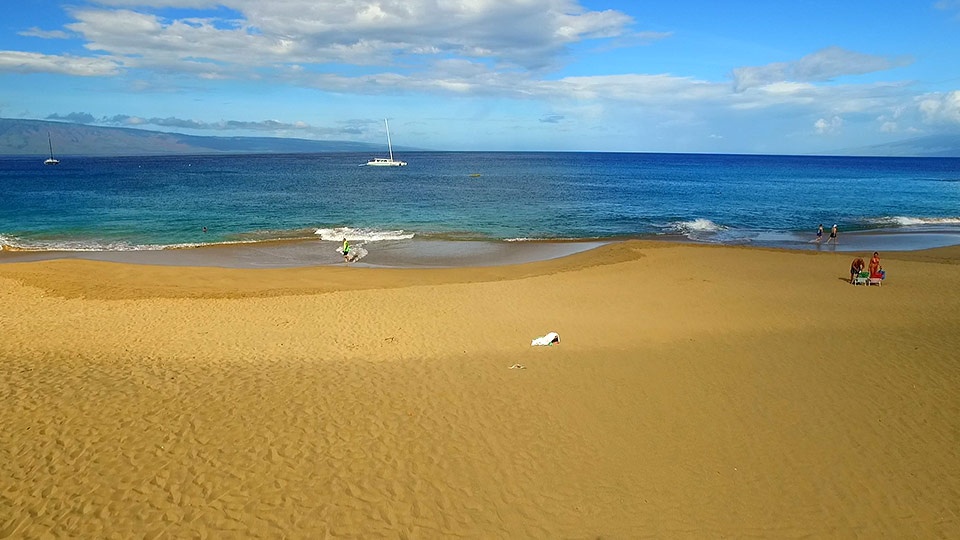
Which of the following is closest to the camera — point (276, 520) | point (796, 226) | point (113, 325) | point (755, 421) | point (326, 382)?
point (276, 520)

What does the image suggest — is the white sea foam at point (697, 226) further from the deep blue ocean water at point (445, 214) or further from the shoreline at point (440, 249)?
the shoreline at point (440, 249)

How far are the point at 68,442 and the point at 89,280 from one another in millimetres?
14643

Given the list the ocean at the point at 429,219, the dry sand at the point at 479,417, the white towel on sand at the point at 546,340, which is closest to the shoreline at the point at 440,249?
the ocean at the point at 429,219

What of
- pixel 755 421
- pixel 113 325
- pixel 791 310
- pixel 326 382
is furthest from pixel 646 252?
pixel 113 325

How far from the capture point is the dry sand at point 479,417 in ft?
21.6

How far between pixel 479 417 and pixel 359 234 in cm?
2564

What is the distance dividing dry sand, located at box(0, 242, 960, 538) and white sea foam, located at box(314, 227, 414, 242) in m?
15.1

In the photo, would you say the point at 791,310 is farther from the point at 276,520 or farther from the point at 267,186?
the point at 267,186

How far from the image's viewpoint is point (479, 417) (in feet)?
29.5

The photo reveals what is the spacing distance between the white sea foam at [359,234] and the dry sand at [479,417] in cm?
1515

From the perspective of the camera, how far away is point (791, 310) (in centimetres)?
1528

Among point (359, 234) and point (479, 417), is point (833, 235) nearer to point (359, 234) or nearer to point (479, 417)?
point (359, 234)

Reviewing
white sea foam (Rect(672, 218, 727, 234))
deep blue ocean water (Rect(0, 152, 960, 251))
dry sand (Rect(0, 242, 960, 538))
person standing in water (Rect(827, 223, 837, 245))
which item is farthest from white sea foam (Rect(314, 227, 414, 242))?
person standing in water (Rect(827, 223, 837, 245))

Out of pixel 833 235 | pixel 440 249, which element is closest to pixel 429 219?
pixel 440 249
